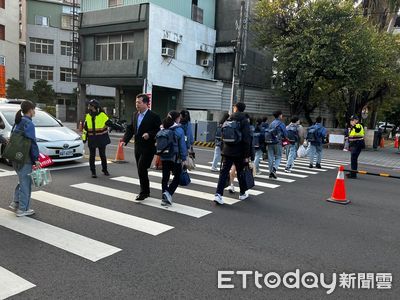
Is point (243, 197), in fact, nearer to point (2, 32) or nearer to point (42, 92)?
point (42, 92)

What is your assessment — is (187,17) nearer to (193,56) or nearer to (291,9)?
(193,56)

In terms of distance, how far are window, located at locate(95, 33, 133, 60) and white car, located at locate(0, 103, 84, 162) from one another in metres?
15.6

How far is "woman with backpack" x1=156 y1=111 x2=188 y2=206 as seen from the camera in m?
6.15

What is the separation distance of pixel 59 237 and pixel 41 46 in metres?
51.7

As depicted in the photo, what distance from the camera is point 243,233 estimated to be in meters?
5.24

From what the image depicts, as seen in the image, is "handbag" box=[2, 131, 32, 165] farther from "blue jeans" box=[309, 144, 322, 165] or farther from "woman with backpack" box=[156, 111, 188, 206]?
"blue jeans" box=[309, 144, 322, 165]

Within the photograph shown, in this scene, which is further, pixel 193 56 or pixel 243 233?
pixel 193 56

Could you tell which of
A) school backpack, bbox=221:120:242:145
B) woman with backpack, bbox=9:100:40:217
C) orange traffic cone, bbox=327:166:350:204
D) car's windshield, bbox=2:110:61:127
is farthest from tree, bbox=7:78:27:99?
orange traffic cone, bbox=327:166:350:204

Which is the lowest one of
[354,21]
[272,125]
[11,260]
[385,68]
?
[11,260]

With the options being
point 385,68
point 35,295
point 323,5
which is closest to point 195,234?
point 35,295

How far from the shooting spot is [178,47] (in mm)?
26234

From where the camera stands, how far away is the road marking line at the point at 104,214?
530cm

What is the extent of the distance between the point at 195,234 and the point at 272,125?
5.69 m

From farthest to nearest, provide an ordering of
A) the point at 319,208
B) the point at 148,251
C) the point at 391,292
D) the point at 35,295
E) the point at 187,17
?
the point at 187,17, the point at 319,208, the point at 148,251, the point at 391,292, the point at 35,295
